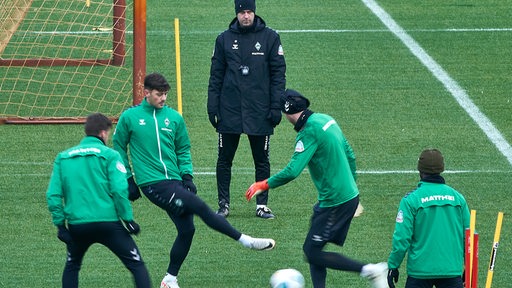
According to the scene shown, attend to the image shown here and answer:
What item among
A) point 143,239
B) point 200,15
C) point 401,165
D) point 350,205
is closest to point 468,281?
point 350,205

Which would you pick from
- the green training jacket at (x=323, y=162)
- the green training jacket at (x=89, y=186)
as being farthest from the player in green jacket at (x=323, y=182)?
the green training jacket at (x=89, y=186)

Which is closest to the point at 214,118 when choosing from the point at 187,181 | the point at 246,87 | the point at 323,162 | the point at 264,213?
the point at 246,87

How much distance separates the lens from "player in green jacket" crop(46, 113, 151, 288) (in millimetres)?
9820

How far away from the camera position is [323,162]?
10516 mm

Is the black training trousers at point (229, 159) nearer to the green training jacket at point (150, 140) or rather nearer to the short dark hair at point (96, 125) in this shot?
the green training jacket at point (150, 140)

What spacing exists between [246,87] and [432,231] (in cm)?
413

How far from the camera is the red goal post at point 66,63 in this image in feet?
57.0

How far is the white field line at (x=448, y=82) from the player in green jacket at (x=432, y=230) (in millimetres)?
6086

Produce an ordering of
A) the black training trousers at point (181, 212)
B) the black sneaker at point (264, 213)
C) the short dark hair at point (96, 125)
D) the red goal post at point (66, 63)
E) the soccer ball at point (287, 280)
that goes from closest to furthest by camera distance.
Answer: the soccer ball at point (287, 280) < the short dark hair at point (96, 125) < the black training trousers at point (181, 212) < the black sneaker at point (264, 213) < the red goal post at point (66, 63)

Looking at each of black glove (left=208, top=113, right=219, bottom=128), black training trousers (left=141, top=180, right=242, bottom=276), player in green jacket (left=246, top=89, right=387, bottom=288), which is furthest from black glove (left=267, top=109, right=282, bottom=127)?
player in green jacket (left=246, top=89, right=387, bottom=288)

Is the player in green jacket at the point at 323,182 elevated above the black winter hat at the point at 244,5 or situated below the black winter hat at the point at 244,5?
below

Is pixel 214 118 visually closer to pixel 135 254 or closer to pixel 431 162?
pixel 135 254

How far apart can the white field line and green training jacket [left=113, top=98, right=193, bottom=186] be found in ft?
19.1

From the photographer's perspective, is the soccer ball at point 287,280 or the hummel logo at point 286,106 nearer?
the soccer ball at point 287,280
